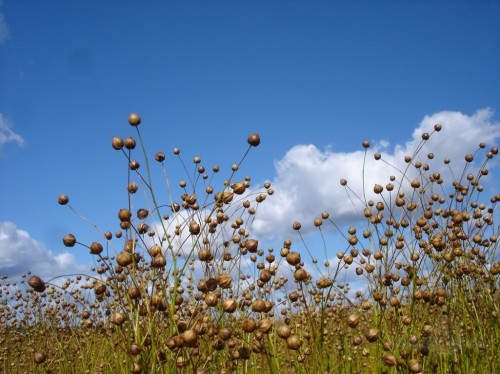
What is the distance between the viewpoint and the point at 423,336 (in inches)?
109

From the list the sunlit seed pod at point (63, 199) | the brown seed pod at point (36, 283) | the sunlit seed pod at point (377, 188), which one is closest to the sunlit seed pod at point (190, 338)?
the brown seed pod at point (36, 283)

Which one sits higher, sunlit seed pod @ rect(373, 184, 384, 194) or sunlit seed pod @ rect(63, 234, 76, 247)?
sunlit seed pod @ rect(373, 184, 384, 194)

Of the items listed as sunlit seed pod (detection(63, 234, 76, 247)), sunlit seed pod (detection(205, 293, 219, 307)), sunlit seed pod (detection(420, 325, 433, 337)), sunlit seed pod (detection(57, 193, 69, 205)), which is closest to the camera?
sunlit seed pod (detection(205, 293, 219, 307))

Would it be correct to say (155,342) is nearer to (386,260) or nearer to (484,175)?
(386,260)

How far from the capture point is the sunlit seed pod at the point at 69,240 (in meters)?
2.36

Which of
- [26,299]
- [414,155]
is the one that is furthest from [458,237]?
[26,299]

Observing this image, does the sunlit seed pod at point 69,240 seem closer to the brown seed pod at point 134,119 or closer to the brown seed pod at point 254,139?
the brown seed pod at point 134,119

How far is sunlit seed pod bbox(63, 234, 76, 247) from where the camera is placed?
236 centimetres

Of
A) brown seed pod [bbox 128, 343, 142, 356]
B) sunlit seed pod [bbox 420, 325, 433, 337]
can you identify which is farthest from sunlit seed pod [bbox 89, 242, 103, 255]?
sunlit seed pod [bbox 420, 325, 433, 337]

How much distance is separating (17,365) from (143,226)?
4533 millimetres

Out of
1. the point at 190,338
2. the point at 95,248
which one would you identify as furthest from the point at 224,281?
the point at 95,248

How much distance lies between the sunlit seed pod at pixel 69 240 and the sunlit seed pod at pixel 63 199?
530 mm

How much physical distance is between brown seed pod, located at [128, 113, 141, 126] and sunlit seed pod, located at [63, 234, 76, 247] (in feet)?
2.17

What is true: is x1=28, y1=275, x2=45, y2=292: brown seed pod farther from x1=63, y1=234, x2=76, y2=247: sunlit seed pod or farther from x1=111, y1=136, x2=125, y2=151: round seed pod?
x1=111, y1=136, x2=125, y2=151: round seed pod
